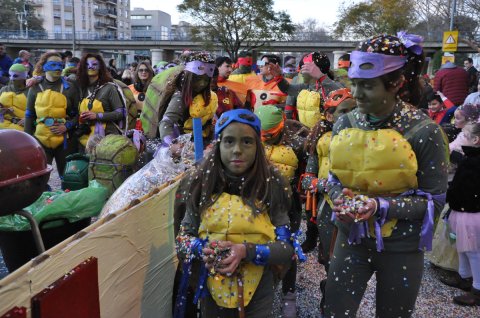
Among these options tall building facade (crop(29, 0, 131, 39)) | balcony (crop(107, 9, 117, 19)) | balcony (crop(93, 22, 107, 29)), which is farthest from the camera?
→ balcony (crop(107, 9, 117, 19))

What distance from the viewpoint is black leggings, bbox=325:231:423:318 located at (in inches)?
84.8

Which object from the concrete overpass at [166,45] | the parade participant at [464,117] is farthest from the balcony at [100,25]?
the parade participant at [464,117]

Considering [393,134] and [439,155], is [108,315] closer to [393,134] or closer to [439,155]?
[393,134]

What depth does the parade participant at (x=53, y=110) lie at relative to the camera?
5.30m

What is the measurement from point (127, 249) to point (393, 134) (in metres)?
1.49

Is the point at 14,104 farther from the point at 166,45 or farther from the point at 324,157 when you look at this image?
the point at 166,45

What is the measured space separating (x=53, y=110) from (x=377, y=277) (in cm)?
441

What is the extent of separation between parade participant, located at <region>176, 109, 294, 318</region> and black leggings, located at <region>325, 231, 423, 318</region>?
0.29m

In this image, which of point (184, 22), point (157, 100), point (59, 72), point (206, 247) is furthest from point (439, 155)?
point (184, 22)

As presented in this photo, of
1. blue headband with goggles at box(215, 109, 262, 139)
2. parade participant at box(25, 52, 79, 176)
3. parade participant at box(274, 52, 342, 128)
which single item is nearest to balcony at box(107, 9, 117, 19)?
parade participant at box(25, 52, 79, 176)

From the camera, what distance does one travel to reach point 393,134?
205 centimetres

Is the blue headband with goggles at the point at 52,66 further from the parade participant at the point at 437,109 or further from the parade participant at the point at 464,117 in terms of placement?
the parade participant at the point at 437,109

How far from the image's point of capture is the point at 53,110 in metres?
5.32

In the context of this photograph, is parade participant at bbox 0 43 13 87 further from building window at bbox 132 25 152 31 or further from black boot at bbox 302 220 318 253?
building window at bbox 132 25 152 31
